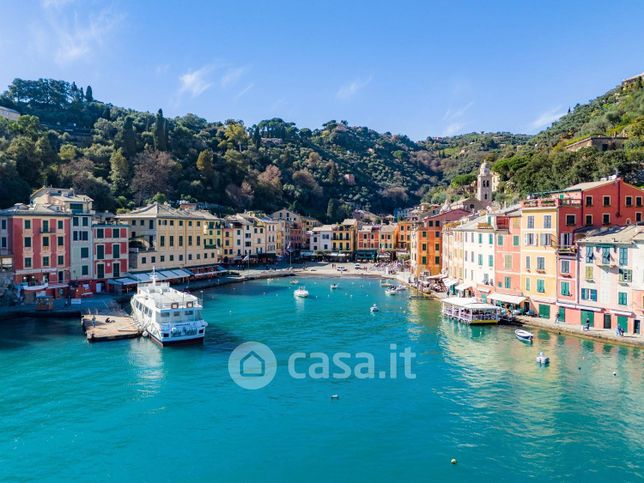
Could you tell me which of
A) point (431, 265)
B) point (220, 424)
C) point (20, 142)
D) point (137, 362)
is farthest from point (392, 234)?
point (220, 424)

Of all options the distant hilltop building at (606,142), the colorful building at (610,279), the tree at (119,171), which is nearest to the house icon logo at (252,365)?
the colorful building at (610,279)

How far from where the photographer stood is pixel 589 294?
3719 cm

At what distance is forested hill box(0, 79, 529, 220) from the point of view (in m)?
80.3

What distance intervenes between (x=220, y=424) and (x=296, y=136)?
514 ft

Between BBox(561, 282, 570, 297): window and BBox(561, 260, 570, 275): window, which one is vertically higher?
BBox(561, 260, 570, 275): window

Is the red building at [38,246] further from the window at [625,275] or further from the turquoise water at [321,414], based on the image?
the window at [625,275]

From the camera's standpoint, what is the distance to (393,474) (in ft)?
60.0

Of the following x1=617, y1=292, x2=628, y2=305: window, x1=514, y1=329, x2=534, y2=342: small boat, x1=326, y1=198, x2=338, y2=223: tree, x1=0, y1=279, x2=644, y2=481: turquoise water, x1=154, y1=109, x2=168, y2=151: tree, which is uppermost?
x1=154, y1=109, x2=168, y2=151: tree

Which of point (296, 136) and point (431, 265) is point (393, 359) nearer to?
point (431, 265)

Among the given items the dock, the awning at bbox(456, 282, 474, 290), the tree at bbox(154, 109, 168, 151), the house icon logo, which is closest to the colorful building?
the awning at bbox(456, 282, 474, 290)

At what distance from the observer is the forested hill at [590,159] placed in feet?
219

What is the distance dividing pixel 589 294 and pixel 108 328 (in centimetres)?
3749

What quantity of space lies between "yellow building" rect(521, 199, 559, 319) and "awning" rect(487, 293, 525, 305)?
2.72 feet

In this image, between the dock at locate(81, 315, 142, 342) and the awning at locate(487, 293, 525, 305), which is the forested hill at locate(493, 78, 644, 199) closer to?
the awning at locate(487, 293, 525, 305)
